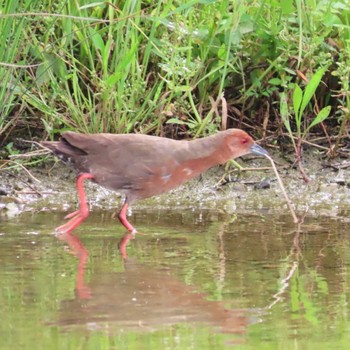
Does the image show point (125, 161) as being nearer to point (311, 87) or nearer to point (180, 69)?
point (180, 69)

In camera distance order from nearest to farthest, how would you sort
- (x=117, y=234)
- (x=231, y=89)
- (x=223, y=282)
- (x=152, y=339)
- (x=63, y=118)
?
(x=152, y=339) → (x=223, y=282) → (x=117, y=234) → (x=63, y=118) → (x=231, y=89)

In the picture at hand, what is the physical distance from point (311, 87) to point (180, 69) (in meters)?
0.80

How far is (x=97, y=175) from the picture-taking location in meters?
6.05

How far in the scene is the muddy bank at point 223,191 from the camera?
21.8 ft

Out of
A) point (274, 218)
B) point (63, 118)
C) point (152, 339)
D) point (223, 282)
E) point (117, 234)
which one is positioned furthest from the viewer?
point (63, 118)

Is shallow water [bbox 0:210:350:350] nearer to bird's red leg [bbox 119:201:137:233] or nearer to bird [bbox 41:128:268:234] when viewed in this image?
bird's red leg [bbox 119:201:137:233]

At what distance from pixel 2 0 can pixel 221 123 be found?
159cm

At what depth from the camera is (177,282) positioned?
4.75 meters

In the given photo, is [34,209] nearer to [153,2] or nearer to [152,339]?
[153,2]

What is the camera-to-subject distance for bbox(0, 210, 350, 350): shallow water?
12.7 feet

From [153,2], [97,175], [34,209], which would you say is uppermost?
[153,2]

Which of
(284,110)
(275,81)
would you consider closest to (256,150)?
(284,110)

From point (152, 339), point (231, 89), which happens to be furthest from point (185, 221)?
point (152, 339)

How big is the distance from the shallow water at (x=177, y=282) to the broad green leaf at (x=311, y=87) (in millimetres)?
801
